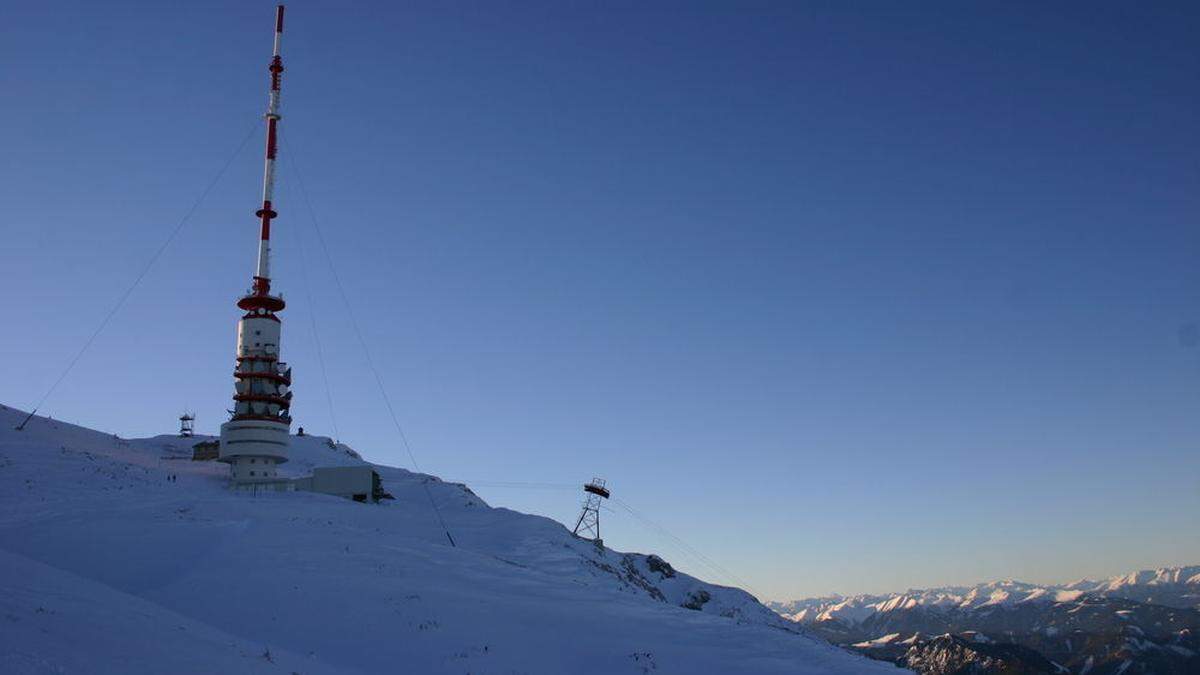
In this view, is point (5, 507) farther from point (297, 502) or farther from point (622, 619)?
point (622, 619)

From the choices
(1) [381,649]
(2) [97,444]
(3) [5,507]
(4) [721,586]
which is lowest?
(4) [721,586]

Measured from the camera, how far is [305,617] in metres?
27.3

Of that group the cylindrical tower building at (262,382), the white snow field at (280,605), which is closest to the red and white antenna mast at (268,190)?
the cylindrical tower building at (262,382)

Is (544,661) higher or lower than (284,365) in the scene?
lower

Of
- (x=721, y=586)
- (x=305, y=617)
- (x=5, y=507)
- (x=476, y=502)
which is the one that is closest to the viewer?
(x=305, y=617)

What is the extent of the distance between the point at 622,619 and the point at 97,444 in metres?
58.9

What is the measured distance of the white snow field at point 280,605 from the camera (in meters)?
17.2

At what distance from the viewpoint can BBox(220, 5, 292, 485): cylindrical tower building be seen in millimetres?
70750

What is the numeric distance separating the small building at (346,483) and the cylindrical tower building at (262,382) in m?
4.35

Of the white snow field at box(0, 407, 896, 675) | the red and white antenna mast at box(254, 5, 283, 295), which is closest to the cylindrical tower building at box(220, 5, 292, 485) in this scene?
the red and white antenna mast at box(254, 5, 283, 295)

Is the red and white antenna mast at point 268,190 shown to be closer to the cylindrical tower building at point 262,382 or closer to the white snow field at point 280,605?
the cylindrical tower building at point 262,382

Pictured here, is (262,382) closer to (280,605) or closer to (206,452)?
(206,452)

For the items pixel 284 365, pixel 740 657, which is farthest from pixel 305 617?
pixel 284 365

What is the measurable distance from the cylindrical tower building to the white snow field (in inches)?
839
